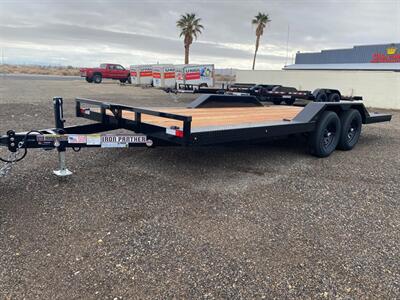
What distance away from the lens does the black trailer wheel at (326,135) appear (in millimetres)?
5559

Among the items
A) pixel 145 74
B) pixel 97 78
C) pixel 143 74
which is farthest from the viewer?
pixel 143 74

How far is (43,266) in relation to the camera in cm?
254

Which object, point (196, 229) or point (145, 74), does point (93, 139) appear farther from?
point (145, 74)

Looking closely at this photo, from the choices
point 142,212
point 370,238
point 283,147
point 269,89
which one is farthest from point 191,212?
point 269,89

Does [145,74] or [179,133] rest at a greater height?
[145,74]

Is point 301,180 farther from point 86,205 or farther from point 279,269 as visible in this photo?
point 86,205

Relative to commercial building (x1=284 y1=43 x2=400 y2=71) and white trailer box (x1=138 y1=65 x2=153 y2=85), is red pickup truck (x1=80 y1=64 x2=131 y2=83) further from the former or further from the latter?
commercial building (x1=284 y1=43 x2=400 y2=71)

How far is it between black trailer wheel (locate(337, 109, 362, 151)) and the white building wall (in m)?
14.1

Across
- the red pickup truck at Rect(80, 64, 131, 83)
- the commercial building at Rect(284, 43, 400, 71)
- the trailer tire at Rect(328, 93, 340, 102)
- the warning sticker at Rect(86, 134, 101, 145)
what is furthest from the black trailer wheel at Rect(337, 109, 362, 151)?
the red pickup truck at Rect(80, 64, 131, 83)

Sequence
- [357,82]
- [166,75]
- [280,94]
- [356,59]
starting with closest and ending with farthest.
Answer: [280,94] < [357,82] < [166,75] < [356,59]

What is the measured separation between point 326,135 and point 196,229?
368 centimetres

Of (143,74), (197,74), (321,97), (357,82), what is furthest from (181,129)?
(143,74)

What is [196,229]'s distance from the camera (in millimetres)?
3176

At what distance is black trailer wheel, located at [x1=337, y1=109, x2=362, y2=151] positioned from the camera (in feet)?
20.4
